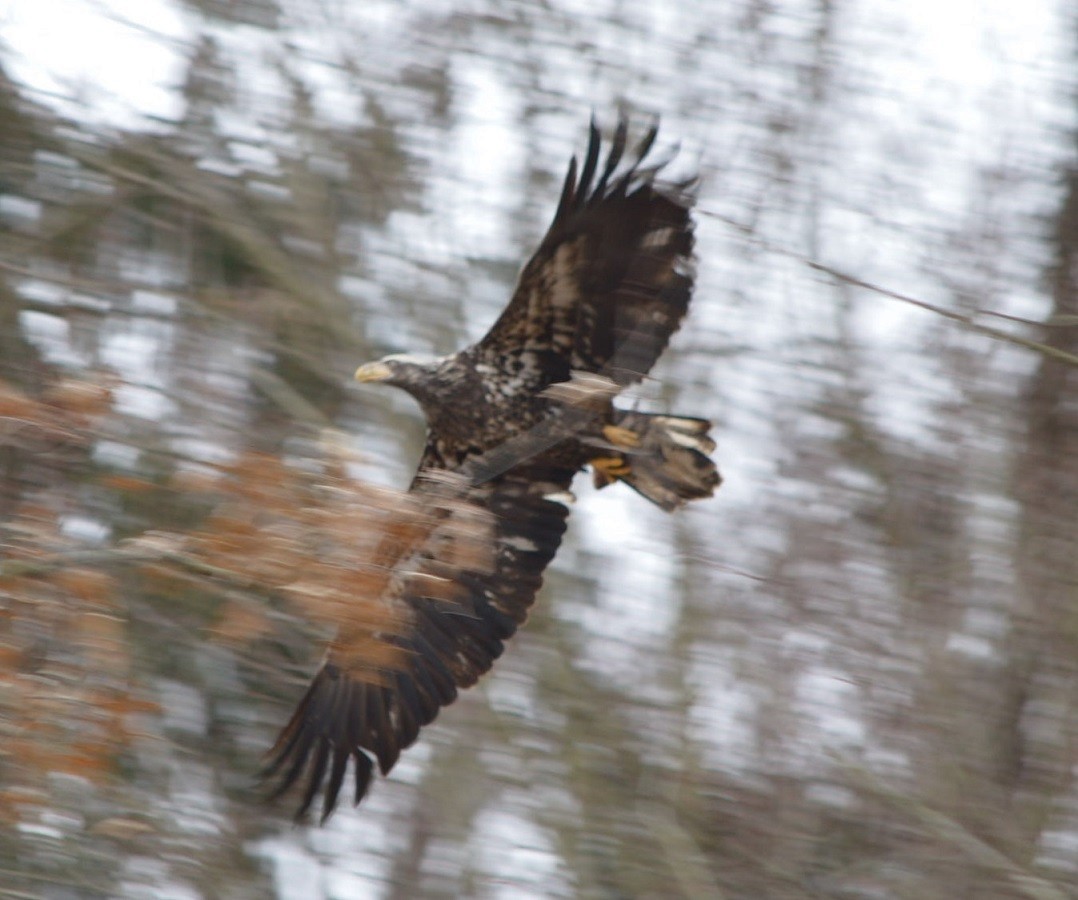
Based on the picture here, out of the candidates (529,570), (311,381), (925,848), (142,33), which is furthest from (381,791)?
(142,33)

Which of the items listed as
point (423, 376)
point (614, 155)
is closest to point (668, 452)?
point (423, 376)

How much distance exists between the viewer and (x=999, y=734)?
621cm

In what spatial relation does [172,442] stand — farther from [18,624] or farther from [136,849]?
[136,849]

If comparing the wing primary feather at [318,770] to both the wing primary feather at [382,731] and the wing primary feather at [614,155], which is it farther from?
the wing primary feather at [614,155]

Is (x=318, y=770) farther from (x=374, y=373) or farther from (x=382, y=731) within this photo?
(x=374, y=373)

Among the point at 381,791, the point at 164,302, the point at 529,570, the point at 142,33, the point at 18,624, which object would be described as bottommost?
the point at 381,791

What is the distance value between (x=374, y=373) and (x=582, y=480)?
1179 mm

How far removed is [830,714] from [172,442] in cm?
297

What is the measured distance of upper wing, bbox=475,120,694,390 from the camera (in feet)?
16.6

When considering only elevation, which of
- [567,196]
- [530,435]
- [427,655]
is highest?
[567,196]

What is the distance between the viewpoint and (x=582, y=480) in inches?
256

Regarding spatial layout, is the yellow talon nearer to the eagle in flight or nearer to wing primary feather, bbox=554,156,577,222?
the eagle in flight

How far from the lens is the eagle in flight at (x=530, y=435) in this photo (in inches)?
201

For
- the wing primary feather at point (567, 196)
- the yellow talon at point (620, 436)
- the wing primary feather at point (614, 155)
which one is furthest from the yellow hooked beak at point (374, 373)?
the wing primary feather at point (614, 155)
